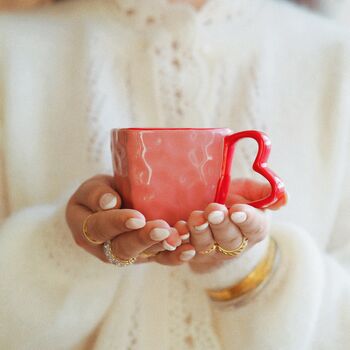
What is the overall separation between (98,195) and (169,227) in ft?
0.33

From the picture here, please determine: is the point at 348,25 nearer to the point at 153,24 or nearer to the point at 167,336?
the point at 153,24

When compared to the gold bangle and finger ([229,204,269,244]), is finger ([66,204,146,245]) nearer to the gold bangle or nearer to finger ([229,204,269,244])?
finger ([229,204,269,244])

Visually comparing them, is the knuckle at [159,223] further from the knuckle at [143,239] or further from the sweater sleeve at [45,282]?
the sweater sleeve at [45,282]

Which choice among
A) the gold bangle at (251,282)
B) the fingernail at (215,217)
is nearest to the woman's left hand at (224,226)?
the fingernail at (215,217)

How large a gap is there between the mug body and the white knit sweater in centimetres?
24

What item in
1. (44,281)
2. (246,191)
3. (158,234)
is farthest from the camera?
(44,281)

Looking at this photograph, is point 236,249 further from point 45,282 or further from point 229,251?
point 45,282

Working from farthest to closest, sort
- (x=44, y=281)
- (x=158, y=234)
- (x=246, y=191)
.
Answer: (x=44, y=281) → (x=246, y=191) → (x=158, y=234)

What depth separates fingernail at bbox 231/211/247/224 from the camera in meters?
0.47

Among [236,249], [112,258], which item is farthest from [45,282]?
[236,249]

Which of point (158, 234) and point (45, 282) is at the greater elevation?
point (158, 234)

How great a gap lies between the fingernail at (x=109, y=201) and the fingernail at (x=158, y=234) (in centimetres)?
7

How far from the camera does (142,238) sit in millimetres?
475

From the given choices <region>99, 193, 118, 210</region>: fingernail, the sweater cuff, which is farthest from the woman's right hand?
the sweater cuff
